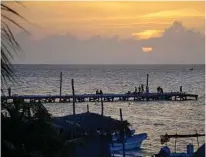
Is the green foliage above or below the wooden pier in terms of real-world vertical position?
above

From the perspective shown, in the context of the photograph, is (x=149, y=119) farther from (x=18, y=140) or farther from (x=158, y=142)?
(x=18, y=140)

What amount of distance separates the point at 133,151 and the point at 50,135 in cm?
2354

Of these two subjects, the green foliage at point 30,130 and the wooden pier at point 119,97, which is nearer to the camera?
the green foliage at point 30,130

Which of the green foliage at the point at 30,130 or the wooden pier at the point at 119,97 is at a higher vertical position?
the green foliage at the point at 30,130

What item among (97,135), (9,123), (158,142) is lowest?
(158,142)

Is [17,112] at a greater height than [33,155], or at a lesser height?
greater

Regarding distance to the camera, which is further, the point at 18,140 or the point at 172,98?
the point at 172,98

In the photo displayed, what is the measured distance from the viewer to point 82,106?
58.6m

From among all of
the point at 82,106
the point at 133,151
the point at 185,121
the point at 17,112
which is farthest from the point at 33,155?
the point at 82,106

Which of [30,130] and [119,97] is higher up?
[30,130]

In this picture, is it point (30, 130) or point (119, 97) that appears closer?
point (30, 130)

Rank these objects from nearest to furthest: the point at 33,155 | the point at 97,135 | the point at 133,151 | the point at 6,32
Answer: the point at 6,32 < the point at 33,155 < the point at 97,135 < the point at 133,151

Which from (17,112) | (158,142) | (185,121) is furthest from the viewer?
(185,121)

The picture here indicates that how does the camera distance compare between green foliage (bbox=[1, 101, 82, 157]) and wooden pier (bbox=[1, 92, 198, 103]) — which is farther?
wooden pier (bbox=[1, 92, 198, 103])
